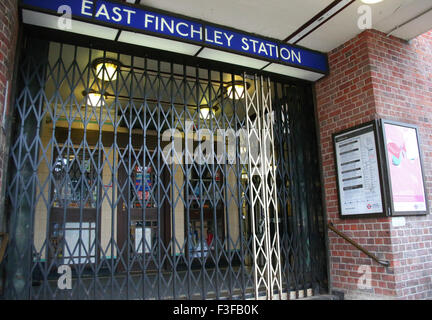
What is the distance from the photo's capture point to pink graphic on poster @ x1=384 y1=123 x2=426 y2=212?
3.26 meters

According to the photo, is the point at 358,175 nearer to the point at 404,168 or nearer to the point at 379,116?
the point at 404,168

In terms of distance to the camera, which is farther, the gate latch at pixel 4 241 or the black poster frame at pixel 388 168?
the black poster frame at pixel 388 168

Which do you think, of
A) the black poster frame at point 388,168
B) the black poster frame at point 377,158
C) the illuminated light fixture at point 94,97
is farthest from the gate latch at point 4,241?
the black poster frame at point 388,168

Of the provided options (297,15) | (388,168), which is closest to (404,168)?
(388,168)

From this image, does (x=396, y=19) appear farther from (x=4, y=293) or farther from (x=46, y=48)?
(x=4, y=293)

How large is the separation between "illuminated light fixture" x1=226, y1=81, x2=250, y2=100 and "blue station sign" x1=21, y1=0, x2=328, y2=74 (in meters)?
0.44

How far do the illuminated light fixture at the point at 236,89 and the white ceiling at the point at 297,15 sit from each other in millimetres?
609

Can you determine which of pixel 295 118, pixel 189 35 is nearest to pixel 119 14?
pixel 189 35

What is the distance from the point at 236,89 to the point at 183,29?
103cm

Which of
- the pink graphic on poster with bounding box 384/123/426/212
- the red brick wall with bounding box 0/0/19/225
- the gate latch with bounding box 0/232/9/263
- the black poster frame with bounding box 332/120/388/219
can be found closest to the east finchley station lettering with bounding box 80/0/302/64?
the red brick wall with bounding box 0/0/19/225

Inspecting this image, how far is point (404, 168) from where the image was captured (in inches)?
133

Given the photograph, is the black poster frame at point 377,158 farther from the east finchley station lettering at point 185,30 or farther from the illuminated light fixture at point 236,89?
the illuminated light fixture at point 236,89

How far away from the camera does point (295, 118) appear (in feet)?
13.6

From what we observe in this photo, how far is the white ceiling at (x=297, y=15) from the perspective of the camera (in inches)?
121
